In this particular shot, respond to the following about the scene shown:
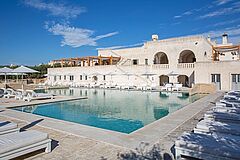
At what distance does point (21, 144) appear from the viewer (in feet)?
13.4

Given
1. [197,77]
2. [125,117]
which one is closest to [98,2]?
[197,77]

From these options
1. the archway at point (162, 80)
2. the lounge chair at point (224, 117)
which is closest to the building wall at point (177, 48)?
the archway at point (162, 80)

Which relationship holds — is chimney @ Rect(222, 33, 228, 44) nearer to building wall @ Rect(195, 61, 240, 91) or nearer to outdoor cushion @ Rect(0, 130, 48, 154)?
building wall @ Rect(195, 61, 240, 91)

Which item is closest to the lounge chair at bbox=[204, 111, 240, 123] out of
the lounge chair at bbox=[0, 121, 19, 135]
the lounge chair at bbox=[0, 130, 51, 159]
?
the lounge chair at bbox=[0, 130, 51, 159]

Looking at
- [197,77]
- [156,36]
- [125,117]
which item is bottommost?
[125,117]

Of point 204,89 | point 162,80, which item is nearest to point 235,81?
point 204,89

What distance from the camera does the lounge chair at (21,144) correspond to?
12.8ft

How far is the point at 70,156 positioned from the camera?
432cm

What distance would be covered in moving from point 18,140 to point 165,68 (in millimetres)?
23772

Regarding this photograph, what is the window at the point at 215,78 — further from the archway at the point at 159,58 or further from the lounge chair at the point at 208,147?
the lounge chair at the point at 208,147

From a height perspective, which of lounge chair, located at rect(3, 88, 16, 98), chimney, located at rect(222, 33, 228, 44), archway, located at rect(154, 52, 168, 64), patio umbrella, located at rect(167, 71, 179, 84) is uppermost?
chimney, located at rect(222, 33, 228, 44)

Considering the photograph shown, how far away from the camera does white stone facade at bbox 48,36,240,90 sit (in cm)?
2076

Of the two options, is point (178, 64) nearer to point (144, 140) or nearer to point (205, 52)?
point (205, 52)

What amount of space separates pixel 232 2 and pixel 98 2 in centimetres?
1439
